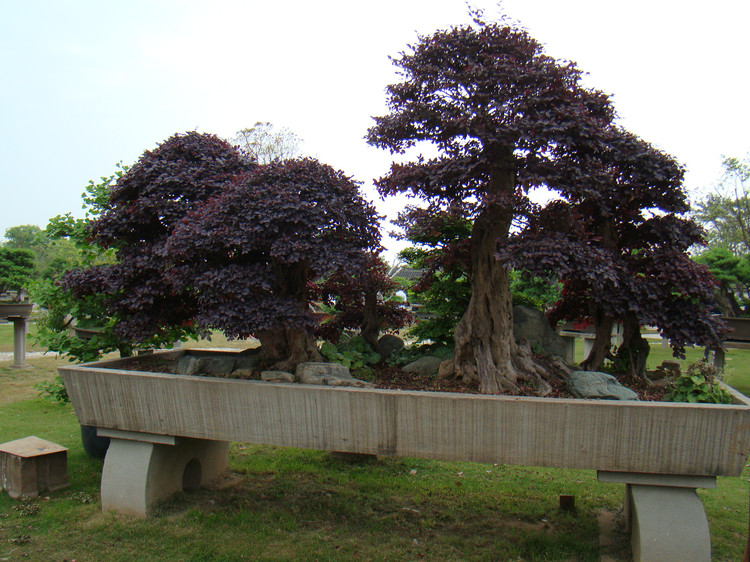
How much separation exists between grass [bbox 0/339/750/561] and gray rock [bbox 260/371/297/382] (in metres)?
1.01

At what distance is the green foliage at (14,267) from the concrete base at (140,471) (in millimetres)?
22253

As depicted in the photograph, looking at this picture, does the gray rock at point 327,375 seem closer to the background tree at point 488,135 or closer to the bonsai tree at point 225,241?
the bonsai tree at point 225,241

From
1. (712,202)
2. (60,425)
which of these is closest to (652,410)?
(60,425)

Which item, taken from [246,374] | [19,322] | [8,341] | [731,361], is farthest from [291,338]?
[8,341]

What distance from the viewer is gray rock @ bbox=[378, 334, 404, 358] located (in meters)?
4.83

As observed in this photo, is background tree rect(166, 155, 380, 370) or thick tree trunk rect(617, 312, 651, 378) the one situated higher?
background tree rect(166, 155, 380, 370)

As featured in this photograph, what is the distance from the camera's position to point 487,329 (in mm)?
3922

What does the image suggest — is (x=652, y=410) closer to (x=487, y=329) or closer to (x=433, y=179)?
(x=487, y=329)

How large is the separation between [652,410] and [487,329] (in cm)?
121

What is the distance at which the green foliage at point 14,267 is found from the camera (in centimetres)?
2283

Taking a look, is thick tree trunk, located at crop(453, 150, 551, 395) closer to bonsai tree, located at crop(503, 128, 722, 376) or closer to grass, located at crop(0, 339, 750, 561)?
bonsai tree, located at crop(503, 128, 722, 376)

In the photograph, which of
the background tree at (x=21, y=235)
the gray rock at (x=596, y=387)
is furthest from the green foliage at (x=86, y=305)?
the background tree at (x=21, y=235)

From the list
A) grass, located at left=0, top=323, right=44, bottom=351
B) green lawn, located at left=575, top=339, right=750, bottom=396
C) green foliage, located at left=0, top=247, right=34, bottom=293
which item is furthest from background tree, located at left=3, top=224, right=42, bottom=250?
green lawn, located at left=575, top=339, right=750, bottom=396

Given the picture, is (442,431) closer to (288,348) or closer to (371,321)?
(288,348)
